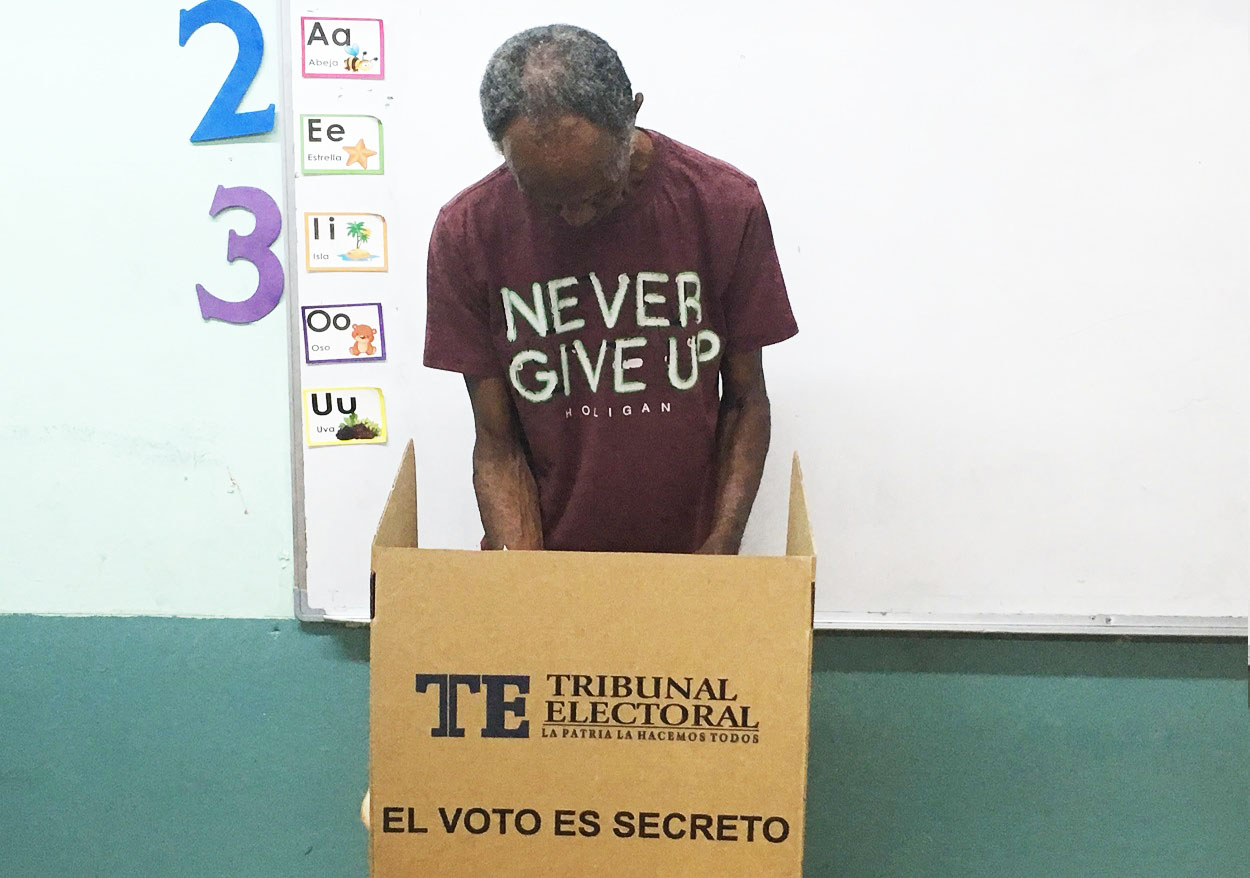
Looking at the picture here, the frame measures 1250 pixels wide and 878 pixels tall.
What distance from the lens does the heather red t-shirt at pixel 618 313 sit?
1106mm

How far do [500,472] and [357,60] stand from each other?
637mm

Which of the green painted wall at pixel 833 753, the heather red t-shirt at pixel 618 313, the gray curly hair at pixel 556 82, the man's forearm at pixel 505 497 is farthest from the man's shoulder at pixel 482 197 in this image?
the green painted wall at pixel 833 753

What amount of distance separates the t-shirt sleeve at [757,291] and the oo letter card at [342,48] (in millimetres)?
602

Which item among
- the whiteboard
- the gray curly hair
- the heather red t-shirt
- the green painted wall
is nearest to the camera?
the gray curly hair

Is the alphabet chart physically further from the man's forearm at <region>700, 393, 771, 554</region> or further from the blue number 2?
the man's forearm at <region>700, 393, 771, 554</region>

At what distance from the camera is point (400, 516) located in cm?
87

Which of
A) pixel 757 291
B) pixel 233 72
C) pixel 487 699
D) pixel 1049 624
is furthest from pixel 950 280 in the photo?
pixel 233 72

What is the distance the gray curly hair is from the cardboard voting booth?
419mm

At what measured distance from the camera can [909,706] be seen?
4.96 ft

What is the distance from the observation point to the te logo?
79 centimetres

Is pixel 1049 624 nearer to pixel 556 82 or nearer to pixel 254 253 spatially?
pixel 556 82

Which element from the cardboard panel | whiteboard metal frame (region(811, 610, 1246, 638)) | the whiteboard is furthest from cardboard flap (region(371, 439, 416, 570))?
whiteboard metal frame (region(811, 610, 1246, 638))

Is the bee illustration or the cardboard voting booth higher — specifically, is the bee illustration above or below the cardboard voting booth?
above

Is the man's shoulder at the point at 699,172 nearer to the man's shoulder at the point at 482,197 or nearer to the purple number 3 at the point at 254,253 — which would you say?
the man's shoulder at the point at 482,197
